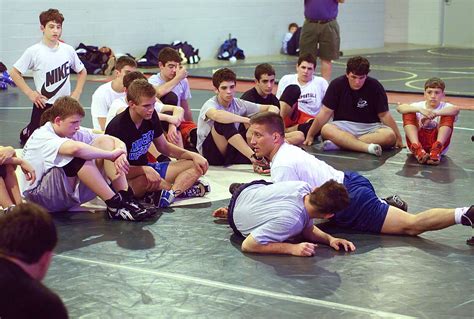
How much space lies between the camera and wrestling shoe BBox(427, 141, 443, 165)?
28.6 feet

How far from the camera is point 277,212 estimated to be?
18.7ft

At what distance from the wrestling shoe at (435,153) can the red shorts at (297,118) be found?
5.82 feet

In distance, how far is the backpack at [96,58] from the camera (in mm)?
16859

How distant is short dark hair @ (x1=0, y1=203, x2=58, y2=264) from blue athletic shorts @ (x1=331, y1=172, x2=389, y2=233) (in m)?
3.56

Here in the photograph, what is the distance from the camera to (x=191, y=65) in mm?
18641

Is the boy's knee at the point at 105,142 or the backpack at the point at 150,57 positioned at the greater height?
the boy's knee at the point at 105,142

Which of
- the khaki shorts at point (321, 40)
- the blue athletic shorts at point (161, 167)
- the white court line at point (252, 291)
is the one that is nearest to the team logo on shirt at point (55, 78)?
the blue athletic shorts at point (161, 167)

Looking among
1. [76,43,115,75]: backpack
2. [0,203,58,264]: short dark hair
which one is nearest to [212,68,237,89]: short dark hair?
[0,203,58,264]: short dark hair

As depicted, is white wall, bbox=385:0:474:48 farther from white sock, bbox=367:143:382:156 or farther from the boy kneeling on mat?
white sock, bbox=367:143:382:156

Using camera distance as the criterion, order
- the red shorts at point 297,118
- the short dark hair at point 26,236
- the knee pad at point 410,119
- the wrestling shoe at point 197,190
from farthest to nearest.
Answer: the red shorts at point 297,118, the knee pad at point 410,119, the wrestling shoe at point 197,190, the short dark hair at point 26,236

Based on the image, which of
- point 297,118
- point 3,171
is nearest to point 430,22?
point 297,118

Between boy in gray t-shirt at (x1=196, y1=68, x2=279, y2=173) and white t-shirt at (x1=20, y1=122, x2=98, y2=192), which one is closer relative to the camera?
white t-shirt at (x1=20, y1=122, x2=98, y2=192)

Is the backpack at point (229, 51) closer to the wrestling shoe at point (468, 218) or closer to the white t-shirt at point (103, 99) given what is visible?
the white t-shirt at point (103, 99)

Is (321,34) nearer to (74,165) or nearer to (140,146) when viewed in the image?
(140,146)
